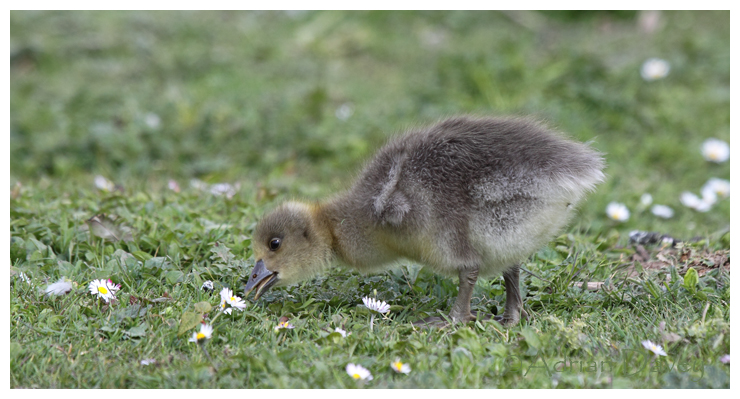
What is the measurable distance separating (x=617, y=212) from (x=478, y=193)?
268 cm

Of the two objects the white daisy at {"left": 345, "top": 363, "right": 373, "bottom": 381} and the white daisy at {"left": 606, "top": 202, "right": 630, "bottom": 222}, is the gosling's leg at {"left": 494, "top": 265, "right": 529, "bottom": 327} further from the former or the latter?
the white daisy at {"left": 606, "top": 202, "right": 630, "bottom": 222}

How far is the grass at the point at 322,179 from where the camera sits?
12.2ft

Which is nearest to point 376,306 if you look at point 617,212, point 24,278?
point 24,278

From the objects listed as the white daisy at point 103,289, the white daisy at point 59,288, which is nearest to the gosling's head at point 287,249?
the white daisy at point 103,289

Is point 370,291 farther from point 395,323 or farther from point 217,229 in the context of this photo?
point 217,229

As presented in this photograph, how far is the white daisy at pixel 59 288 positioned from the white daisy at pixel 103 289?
110 millimetres

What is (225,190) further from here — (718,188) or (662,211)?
(718,188)

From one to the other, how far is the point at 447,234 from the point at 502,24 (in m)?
7.37

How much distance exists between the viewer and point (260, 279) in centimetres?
442

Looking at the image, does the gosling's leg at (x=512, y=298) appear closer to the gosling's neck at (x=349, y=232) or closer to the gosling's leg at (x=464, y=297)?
the gosling's leg at (x=464, y=297)

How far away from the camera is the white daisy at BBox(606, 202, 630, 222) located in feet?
20.5

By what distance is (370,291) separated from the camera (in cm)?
461

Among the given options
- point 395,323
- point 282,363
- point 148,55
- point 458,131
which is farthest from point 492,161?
point 148,55

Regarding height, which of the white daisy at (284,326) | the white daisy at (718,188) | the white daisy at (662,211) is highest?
the white daisy at (284,326)
